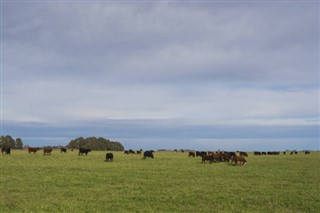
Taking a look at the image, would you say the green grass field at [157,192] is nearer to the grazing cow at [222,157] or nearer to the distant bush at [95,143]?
the grazing cow at [222,157]

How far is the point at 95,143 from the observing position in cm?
12975

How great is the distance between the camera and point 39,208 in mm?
16500

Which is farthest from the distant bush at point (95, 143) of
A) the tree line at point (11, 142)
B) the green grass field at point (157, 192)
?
the green grass field at point (157, 192)

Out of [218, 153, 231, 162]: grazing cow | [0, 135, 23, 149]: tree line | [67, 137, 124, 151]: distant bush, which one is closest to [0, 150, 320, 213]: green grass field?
[218, 153, 231, 162]: grazing cow

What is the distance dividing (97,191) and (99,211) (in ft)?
15.7

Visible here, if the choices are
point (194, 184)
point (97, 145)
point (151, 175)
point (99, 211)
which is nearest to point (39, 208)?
point (99, 211)

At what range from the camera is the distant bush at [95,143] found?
421 feet

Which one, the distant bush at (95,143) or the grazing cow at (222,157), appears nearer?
the grazing cow at (222,157)

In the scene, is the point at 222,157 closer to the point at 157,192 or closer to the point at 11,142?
the point at 157,192

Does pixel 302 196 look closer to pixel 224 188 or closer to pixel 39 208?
pixel 224 188

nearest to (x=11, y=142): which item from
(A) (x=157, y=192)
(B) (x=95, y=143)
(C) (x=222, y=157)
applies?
(B) (x=95, y=143)

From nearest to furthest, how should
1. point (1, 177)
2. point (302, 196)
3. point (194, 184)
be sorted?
point (302, 196)
point (194, 184)
point (1, 177)

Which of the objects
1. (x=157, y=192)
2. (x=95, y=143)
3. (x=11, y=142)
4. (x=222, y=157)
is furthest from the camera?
(x=95, y=143)

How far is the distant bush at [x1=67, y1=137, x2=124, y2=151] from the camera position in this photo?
421 feet
